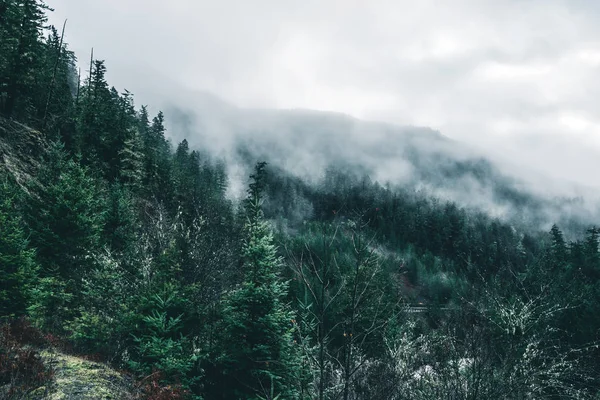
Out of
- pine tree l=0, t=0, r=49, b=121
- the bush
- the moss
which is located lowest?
the moss

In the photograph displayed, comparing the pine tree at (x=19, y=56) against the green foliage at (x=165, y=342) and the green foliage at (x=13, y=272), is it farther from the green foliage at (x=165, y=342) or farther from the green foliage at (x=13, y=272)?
the green foliage at (x=165, y=342)

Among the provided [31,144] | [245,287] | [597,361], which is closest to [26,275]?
[245,287]

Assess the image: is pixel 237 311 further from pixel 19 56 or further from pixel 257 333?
pixel 19 56

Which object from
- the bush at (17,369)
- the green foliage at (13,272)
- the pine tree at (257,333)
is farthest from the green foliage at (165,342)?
the green foliage at (13,272)

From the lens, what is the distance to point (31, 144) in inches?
1182

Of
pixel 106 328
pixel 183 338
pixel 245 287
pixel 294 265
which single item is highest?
pixel 294 265

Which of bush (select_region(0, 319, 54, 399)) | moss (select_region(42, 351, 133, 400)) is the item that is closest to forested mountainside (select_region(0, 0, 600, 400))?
bush (select_region(0, 319, 54, 399))

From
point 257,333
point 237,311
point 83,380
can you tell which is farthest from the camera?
point 237,311

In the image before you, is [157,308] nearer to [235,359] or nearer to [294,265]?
[235,359]

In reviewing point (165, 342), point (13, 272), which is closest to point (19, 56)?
point (13, 272)

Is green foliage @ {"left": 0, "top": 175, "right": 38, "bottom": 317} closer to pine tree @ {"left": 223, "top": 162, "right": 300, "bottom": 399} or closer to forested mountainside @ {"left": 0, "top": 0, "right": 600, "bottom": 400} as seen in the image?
forested mountainside @ {"left": 0, "top": 0, "right": 600, "bottom": 400}

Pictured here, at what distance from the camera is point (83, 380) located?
11055mm

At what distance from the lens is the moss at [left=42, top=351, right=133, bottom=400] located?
1006 cm

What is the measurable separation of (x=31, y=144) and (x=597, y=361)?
42.7m
